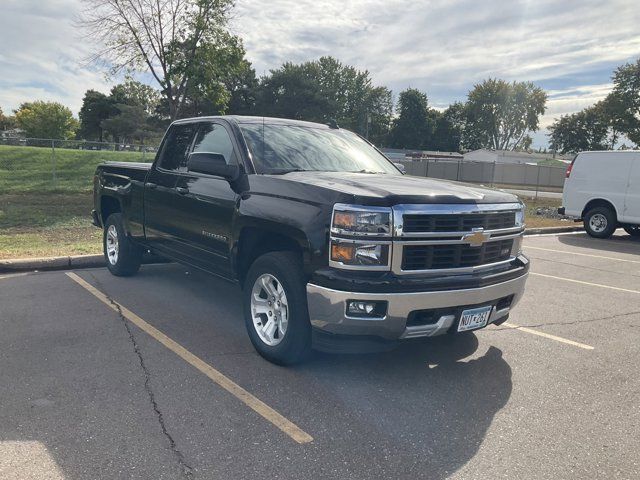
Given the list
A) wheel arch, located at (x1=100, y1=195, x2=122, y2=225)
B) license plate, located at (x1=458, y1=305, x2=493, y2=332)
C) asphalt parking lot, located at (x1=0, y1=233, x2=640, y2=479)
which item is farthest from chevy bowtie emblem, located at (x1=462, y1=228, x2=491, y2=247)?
wheel arch, located at (x1=100, y1=195, x2=122, y2=225)

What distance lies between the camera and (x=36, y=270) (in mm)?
7504

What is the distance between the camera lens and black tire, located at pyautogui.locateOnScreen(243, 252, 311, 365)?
3.84 m

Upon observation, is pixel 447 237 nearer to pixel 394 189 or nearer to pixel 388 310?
pixel 394 189

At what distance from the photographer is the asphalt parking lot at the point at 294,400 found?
115 inches

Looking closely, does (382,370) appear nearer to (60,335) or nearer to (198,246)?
(198,246)

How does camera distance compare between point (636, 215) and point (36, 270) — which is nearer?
point (36, 270)

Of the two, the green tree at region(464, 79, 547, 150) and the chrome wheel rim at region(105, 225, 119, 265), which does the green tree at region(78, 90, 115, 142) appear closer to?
the green tree at region(464, 79, 547, 150)

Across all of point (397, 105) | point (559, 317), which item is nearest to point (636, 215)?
point (559, 317)

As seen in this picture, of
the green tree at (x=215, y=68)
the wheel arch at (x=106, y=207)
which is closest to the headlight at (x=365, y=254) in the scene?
the wheel arch at (x=106, y=207)

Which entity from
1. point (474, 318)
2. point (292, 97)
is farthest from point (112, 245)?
point (292, 97)

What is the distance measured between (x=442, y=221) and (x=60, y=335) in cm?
356

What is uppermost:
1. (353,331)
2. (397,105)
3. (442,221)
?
(397,105)

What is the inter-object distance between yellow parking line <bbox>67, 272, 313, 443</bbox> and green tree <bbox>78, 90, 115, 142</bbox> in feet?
265

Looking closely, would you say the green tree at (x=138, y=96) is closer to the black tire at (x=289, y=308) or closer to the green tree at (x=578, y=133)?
the black tire at (x=289, y=308)
